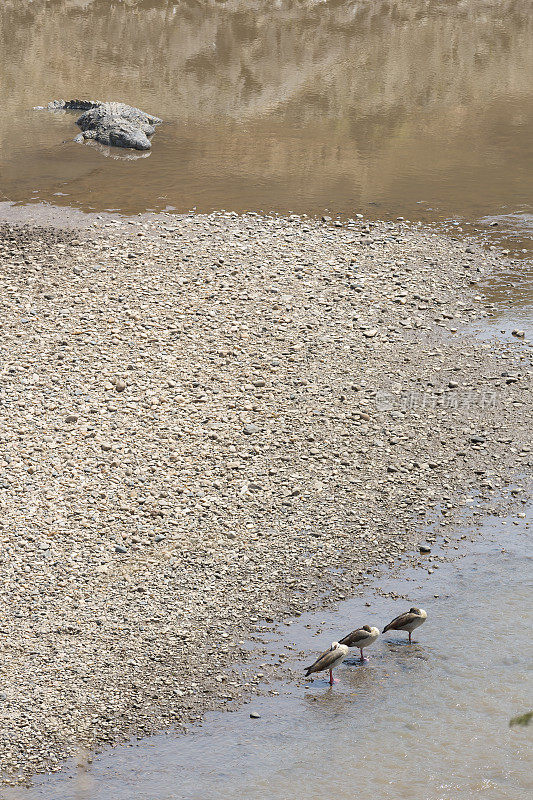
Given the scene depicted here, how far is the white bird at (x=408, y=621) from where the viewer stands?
9.57 metres

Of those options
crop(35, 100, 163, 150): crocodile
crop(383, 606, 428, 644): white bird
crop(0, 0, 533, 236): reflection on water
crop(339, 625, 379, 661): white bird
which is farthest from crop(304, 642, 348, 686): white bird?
crop(35, 100, 163, 150): crocodile

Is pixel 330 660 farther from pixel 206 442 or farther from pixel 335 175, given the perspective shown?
pixel 335 175

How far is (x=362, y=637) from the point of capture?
367 inches

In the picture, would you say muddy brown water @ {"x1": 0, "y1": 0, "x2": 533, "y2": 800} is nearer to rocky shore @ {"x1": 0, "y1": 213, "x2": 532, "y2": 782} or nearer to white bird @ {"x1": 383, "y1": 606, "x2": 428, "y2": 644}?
white bird @ {"x1": 383, "y1": 606, "x2": 428, "y2": 644}

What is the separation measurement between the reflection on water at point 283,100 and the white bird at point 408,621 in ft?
42.8

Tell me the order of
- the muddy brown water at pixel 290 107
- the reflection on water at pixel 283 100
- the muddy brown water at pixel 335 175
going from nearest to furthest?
the muddy brown water at pixel 335 175 → the muddy brown water at pixel 290 107 → the reflection on water at pixel 283 100

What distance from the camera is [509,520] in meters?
11.6

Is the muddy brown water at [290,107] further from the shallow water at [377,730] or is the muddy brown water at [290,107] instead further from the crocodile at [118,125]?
the shallow water at [377,730]

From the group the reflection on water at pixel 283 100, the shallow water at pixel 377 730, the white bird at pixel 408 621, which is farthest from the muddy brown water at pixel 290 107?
the white bird at pixel 408 621

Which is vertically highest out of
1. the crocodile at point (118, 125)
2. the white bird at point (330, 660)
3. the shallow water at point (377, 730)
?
the crocodile at point (118, 125)

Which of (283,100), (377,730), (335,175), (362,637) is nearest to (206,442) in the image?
(362,637)

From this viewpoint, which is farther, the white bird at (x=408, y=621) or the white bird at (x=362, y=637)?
the white bird at (x=408, y=621)

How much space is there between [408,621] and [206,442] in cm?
438

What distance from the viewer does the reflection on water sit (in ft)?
74.6
